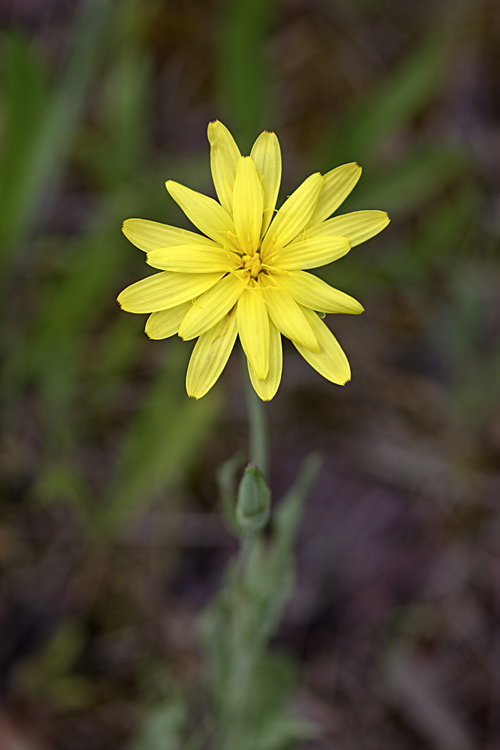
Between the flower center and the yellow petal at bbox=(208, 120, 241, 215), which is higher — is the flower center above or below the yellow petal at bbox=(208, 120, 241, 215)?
below

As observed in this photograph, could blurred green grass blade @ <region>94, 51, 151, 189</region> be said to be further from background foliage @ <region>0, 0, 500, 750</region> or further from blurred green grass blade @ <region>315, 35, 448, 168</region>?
blurred green grass blade @ <region>315, 35, 448, 168</region>

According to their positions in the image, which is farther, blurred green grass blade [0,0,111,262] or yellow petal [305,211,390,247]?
blurred green grass blade [0,0,111,262]

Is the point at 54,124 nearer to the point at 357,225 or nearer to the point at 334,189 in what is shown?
the point at 334,189

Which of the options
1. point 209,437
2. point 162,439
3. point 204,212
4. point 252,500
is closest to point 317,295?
point 204,212

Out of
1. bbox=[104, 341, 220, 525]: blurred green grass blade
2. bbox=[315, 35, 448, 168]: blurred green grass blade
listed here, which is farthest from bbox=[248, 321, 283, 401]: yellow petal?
bbox=[315, 35, 448, 168]: blurred green grass blade

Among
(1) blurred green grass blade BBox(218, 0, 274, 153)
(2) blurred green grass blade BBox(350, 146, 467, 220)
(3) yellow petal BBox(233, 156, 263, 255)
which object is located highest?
(1) blurred green grass blade BBox(218, 0, 274, 153)

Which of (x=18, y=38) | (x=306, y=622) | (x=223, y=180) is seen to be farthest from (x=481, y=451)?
(x=18, y=38)

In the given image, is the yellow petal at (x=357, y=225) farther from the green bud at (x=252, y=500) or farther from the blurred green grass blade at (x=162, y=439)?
the blurred green grass blade at (x=162, y=439)

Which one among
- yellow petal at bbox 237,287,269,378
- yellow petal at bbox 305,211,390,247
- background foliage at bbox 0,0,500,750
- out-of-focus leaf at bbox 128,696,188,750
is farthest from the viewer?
background foliage at bbox 0,0,500,750
